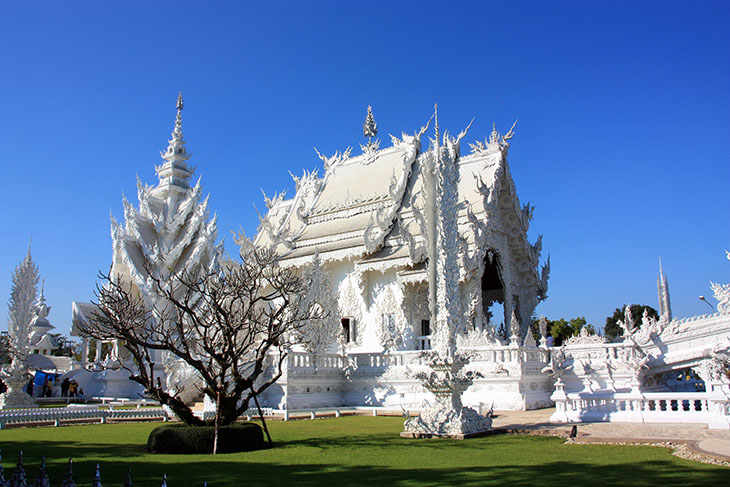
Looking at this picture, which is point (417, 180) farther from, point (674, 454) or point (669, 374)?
Answer: point (674, 454)

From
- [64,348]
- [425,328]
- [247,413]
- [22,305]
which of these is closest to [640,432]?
[247,413]

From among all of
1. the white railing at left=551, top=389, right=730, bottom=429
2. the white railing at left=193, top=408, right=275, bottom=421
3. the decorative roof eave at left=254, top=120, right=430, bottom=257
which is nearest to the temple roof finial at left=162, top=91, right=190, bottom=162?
the decorative roof eave at left=254, top=120, right=430, bottom=257

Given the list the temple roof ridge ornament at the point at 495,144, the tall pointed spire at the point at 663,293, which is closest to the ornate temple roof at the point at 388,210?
the temple roof ridge ornament at the point at 495,144

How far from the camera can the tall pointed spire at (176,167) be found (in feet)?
101

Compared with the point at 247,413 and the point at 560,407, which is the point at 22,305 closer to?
the point at 247,413

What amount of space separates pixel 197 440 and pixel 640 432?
5.98 m

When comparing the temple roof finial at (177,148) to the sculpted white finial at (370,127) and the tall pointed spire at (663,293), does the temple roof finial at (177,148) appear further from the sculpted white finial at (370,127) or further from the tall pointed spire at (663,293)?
the tall pointed spire at (663,293)

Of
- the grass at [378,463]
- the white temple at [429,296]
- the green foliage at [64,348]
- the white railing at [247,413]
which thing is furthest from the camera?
the green foliage at [64,348]

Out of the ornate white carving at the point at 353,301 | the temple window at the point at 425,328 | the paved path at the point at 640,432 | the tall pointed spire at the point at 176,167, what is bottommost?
the paved path at the point at 640,432

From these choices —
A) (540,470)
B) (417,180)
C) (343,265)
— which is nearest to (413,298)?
(343,265)

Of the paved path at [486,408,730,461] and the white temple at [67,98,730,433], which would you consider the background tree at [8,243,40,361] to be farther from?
the paved path at [486,408,730,461]

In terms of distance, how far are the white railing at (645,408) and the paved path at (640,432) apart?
0.27m

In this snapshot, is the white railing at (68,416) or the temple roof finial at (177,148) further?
the temple roof finial at (177,148)

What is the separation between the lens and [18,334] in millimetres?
18422
